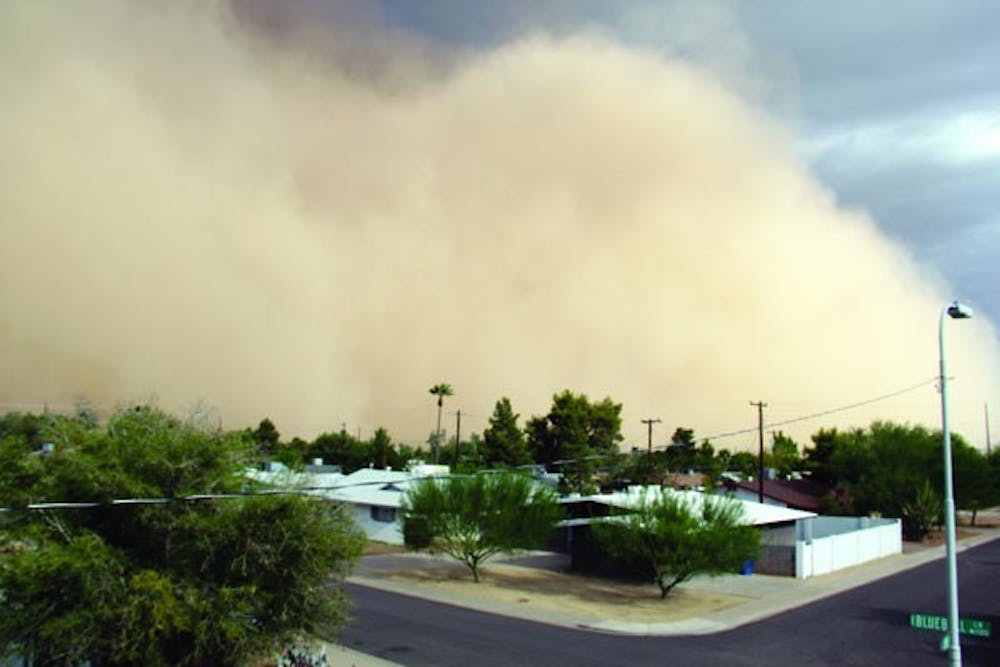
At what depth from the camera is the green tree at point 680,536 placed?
3147 centimetres

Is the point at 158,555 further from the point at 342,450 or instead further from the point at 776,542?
the point at 342,450

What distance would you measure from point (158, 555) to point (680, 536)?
67.7 ft

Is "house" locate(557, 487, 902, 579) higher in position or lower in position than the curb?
higher

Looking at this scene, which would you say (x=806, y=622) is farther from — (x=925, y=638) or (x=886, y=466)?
(x=886, y=466)

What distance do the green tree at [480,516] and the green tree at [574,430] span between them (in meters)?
57.2

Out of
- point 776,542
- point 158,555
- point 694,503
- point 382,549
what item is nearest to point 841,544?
point 776,542

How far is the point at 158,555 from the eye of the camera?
52.3 ft

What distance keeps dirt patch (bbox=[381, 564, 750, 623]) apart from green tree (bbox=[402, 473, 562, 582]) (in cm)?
162

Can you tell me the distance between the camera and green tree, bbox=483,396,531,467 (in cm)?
9531

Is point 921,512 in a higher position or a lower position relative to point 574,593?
higher

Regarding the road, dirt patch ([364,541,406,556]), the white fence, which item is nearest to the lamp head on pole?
the road

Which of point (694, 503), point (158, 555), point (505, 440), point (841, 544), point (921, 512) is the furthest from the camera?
point (505, 440)

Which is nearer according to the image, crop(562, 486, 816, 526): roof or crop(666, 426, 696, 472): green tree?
crop(562, 486, 816, 526): roof

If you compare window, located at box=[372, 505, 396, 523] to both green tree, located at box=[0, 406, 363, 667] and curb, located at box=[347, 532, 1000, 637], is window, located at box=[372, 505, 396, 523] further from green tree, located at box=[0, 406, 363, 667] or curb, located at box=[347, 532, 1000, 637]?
green tree, located at box=[0, 406, 363, 667]
